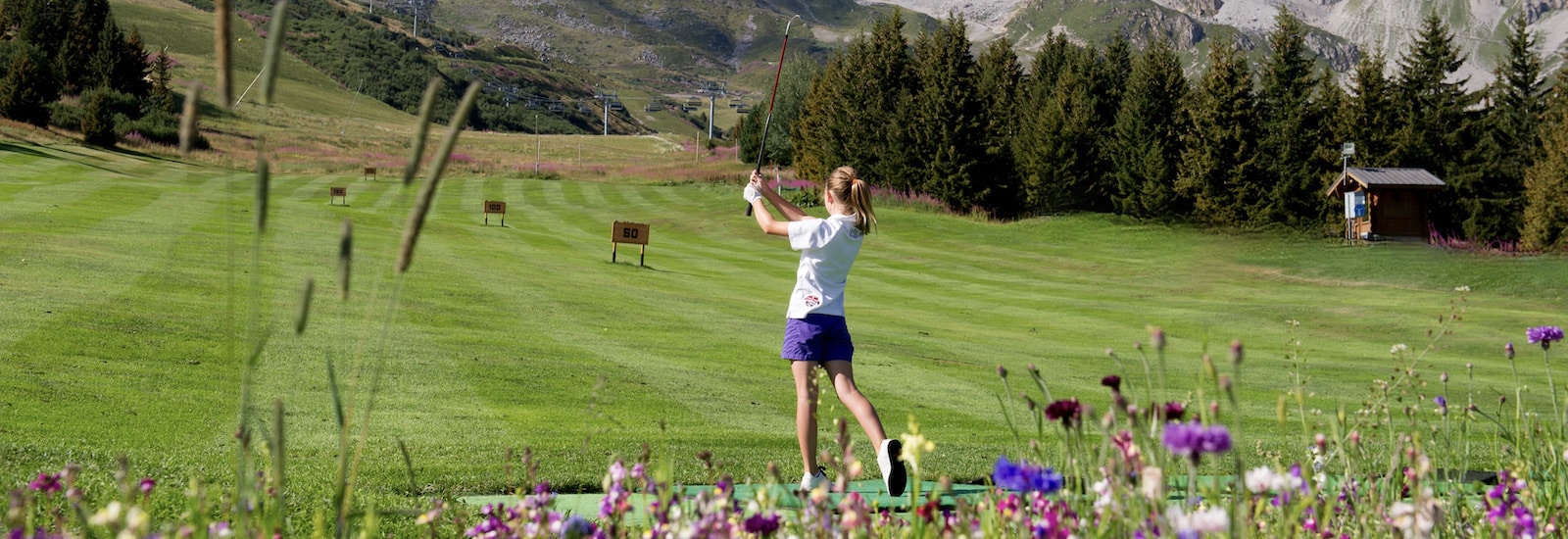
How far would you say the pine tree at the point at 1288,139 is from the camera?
3675 cm

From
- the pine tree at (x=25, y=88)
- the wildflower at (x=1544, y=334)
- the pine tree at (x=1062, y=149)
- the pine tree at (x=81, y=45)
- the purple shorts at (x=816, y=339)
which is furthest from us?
the pine tree at (x=81, y=45)

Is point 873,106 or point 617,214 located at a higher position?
point 873,106

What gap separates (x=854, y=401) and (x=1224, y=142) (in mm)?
35296

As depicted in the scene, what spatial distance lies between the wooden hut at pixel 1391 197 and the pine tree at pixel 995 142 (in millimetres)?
Result: 11893

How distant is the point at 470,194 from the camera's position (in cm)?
4728

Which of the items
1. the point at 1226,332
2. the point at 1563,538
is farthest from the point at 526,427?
the point at 1226,332

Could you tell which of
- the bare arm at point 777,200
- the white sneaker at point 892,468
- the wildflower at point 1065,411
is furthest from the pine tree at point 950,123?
the wildflower at point 1065,411

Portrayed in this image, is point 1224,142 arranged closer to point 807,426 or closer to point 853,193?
point 853,193

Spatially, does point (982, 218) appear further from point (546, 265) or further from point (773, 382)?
point (773, 382)

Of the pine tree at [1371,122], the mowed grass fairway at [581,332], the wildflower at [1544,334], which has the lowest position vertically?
the mowed grass fairway at [581,332]

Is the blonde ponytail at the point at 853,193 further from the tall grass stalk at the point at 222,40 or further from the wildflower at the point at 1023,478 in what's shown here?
the tall grass stalk at the point at 222,40

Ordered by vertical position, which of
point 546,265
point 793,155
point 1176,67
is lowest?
point 546,265

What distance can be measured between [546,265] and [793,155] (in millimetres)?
35377

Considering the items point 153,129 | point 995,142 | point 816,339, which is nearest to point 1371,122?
point 995,142
